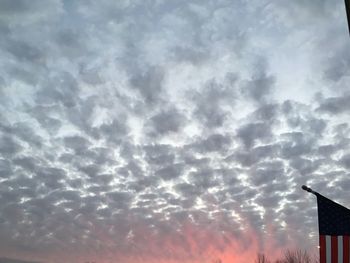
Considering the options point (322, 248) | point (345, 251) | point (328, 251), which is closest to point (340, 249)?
point (345, 251)

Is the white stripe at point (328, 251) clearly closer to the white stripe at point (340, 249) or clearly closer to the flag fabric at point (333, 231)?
the flag fabric at point (333, 231)

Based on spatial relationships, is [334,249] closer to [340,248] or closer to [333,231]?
[340,248]

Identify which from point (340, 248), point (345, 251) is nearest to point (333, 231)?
point (340, 248)

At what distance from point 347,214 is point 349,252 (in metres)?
0.91

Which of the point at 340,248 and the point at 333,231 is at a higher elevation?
the point at 333,231

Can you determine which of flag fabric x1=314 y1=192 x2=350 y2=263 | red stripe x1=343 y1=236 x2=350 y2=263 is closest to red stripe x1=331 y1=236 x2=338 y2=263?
flag fabric x1=314 y1=192 x2=350 y2=263

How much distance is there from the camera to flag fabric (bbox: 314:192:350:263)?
9.85m

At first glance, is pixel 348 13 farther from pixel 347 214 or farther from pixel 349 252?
pixel 349 252

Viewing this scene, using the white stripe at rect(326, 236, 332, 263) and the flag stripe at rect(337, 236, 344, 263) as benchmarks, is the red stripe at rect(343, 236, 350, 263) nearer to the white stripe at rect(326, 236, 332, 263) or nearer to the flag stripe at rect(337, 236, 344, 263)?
the flag stripe at rect(337, 236, 344, 263)

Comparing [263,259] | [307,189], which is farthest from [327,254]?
[263,259]

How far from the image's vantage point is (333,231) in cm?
A: 995

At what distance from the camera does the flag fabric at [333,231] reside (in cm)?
985

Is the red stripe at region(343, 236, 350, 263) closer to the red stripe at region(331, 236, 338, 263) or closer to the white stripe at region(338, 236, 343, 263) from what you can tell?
the white stripe at region(338, 236, 343, 263)

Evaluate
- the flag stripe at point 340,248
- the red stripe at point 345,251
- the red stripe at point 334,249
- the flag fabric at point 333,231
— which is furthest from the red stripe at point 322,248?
the red stripe at point 345,251
